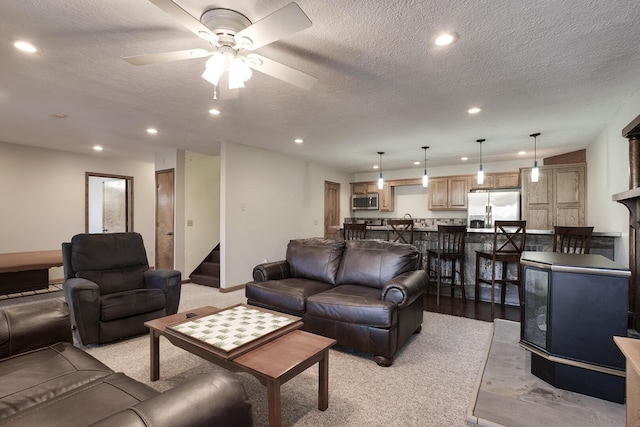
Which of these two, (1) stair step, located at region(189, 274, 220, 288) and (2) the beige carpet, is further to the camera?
(1) stair step, located at region(189, 274, 220, 288)

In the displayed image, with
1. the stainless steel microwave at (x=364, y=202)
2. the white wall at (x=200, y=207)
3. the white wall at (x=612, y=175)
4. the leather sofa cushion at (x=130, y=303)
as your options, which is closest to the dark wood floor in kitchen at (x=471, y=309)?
the white wall at (x=612, y=175)

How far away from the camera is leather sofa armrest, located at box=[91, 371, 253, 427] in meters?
0.72

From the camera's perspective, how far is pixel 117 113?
3.52 m

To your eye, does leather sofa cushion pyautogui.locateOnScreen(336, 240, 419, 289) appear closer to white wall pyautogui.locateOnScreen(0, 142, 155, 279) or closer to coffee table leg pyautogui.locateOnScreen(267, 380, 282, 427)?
coffee table leg pyautogui.locateOnScreen(267, 380, 282, 427)

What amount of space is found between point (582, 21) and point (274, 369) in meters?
2.65

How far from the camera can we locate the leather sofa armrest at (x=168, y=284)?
322 cm

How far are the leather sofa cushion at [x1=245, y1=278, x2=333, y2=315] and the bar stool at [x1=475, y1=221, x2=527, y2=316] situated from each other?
2.14 m

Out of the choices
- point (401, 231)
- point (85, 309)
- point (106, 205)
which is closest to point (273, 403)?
point (85, 309)

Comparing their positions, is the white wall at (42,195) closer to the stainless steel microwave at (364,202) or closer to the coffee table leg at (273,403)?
the stainless steel microwave at (364,202)

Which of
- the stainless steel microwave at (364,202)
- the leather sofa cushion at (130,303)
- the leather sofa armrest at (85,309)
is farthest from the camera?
the stainless steel microwave at (364,202)

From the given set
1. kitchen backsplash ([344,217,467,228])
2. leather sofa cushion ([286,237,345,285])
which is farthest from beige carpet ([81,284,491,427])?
kitchen backsplash ([344,217,467,228])

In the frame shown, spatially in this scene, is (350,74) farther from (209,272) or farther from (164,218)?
(164,218)

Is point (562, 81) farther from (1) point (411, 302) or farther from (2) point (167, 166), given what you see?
Result: (2) point (167, 166)

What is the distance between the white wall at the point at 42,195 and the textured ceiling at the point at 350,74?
87 centimetres
